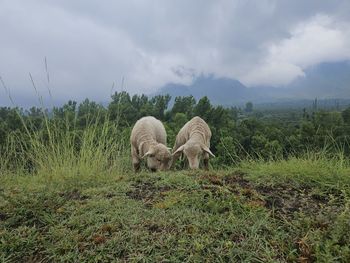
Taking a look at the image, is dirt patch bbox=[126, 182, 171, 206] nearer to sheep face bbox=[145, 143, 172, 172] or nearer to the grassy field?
the grassy field

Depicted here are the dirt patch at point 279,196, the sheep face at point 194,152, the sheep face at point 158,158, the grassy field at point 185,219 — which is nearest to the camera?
the grassy field at point 185,219

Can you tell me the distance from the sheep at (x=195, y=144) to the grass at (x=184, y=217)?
115 inches

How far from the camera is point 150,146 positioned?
7086 millimetres

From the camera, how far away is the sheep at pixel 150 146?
6938mm

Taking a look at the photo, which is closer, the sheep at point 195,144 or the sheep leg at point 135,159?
the sheep at point 195,144

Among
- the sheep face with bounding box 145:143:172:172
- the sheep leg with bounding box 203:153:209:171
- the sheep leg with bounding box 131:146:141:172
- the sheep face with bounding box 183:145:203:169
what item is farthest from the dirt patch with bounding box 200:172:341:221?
the sheep leg with bounding box 131:146:141:172

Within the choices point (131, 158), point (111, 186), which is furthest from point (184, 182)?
point (131, 158)

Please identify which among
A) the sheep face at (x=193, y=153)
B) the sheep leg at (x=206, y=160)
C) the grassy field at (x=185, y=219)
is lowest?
the sheep leg at (x=206, y=160)

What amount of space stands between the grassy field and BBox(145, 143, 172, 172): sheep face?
9.59 ft

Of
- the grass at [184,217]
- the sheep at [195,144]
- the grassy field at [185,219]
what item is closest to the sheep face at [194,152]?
the sheep at [195,144]

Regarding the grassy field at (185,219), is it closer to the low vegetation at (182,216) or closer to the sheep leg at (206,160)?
the low vegetation at (182,216)

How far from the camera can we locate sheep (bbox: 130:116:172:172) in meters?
6.94

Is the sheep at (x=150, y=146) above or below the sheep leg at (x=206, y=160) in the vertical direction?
above

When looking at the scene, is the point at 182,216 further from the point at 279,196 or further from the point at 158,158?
the point at 158,158
